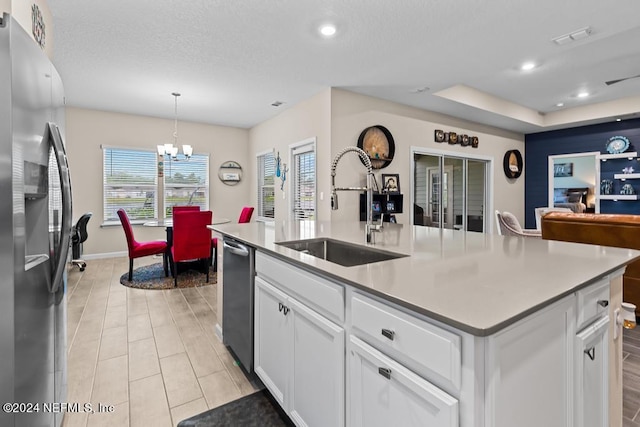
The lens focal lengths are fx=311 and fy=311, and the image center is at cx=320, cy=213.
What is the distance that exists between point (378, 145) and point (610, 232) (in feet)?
9.62

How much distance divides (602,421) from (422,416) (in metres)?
1.00

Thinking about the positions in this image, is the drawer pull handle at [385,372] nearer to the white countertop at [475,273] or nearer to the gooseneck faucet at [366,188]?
the white countertop at [475,273]

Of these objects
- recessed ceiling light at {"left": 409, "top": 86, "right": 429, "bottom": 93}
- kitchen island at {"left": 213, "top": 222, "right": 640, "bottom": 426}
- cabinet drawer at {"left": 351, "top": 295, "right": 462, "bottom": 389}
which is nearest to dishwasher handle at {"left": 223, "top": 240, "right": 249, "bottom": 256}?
kitchen island at {"left": 213, "top": 222, "right": 640, "bottom": 426}

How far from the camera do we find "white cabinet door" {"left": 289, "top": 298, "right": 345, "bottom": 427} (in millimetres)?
1203

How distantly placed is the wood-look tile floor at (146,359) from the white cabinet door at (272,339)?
0.35 meters

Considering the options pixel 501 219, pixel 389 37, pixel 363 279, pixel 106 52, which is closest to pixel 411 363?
pixel 363 279

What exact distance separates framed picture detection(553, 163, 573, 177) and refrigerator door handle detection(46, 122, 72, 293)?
27.5ft

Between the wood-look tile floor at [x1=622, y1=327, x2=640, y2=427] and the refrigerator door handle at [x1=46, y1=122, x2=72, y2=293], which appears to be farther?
the wood-look tile floor at [x1=622, y1=327, x2=640, y2=427]

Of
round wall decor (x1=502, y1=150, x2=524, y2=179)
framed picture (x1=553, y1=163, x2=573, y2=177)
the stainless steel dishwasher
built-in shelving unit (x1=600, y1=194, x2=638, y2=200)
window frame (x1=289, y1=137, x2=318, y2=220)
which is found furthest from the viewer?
round wall decor (x1=502, y1=150, x2=524, y2=179)

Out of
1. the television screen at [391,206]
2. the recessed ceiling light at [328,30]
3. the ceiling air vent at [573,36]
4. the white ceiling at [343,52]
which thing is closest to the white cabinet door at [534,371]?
the white ceiling at [343,52]

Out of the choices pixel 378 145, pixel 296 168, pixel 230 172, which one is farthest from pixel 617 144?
pixel 230 172

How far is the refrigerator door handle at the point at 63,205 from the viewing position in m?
1.26

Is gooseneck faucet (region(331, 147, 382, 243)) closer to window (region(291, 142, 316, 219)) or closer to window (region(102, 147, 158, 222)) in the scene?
window (region(291, 142, 316, 219))

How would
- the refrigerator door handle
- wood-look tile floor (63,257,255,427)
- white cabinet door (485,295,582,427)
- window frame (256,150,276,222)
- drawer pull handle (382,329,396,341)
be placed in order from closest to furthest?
1. white cabinet door (485,295,582,427)
2. drawer pull handle (382,329,396,341)
3. the refrigerator door handle
4. wood-look tile floor (63,257,255,427)
5. window frame (256,150,276,222)
